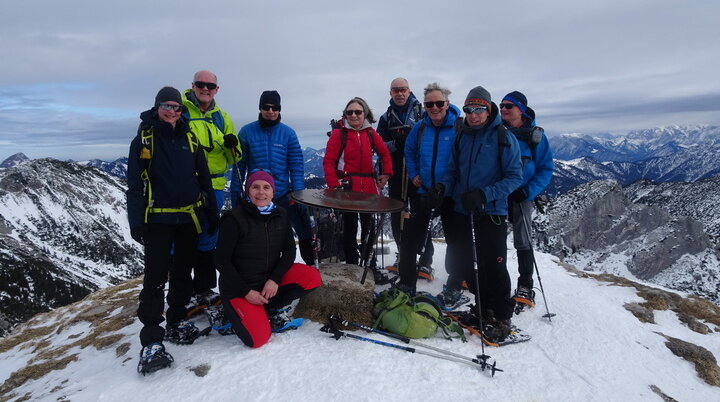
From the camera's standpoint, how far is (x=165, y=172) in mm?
6559

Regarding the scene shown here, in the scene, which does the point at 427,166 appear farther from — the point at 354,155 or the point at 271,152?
the point at 271,152

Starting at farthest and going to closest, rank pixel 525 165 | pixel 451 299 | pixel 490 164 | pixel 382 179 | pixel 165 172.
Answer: pixel 382 179 → pixel 451 299 → pixel 525 165 → pixel 490 164 → pixel 165 172

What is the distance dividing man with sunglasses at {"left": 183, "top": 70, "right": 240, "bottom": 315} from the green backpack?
150 inches

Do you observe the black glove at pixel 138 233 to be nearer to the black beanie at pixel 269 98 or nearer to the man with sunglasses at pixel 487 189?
the black beanie at pixel 269 98

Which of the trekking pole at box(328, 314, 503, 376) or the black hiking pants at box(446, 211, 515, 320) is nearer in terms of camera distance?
the trekking pole at box(328, 314, 503, 376)

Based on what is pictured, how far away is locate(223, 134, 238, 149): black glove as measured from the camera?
787 centimetres

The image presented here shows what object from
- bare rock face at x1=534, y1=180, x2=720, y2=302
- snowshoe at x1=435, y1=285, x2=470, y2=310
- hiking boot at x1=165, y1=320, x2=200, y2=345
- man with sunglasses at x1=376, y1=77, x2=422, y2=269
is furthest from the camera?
bare rock face at x1=534, y1=180, x2=720, y2=302

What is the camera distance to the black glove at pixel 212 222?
23.9ft

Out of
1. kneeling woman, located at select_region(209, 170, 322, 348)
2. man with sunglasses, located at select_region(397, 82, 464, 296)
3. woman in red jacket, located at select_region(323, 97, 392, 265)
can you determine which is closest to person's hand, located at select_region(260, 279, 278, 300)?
kneeling woman, located at select_region(209, 170, 322, 348)

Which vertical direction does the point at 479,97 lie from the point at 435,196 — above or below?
above

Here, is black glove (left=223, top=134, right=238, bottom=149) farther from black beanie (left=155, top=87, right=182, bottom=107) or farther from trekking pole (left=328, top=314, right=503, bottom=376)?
trekking pole (left=328, top=314, right=503, bottom=376)

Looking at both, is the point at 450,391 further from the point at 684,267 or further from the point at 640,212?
the point at 640,212

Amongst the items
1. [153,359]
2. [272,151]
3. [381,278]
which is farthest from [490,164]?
[153,359]

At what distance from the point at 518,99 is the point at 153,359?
9.05m
